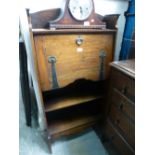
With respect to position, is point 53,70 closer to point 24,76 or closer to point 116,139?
point 24,76

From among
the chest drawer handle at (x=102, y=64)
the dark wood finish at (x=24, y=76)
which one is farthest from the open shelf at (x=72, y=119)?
the chest drawer handle at (x=102, y=64)

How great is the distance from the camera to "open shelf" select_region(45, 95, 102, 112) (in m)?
1.29

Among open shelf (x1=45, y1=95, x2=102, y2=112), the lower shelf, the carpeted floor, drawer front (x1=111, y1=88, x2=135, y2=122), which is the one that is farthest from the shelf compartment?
drawer front (x1=111, y1=88, x2=135, y2=122)

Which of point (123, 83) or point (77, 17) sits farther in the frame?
point (77, 17)

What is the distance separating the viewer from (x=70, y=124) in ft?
4.79

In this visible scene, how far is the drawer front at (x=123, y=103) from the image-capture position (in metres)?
0.95

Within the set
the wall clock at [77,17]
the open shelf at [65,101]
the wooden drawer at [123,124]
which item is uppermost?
the wall clock at [77,17]

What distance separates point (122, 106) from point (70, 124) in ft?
2.04

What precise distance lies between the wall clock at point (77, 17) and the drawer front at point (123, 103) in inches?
21.9

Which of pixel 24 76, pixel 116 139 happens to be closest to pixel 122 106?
pixel 116 139

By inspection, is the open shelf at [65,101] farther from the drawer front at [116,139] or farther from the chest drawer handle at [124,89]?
the chest drawer handle at [124,89]

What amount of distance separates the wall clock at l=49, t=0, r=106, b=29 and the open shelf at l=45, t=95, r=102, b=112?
655 mm
